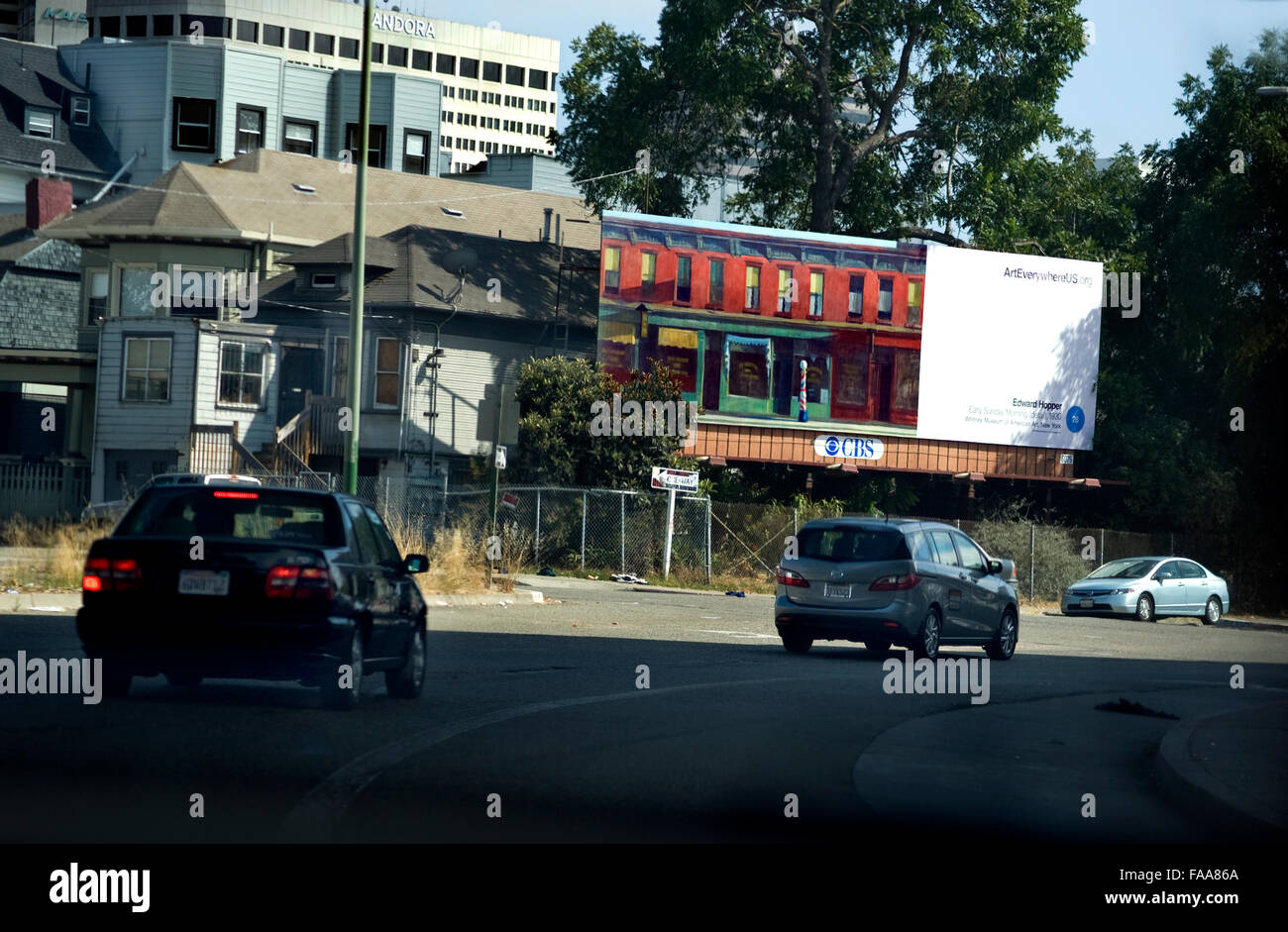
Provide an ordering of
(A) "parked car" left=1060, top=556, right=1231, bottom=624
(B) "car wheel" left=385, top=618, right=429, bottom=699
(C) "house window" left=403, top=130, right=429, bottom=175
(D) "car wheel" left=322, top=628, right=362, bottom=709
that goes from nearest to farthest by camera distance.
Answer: (D) "car wheel" left=322, top=628, right=362, bottom=709 → (B) "car wheel" left=385, top=618, right=429, bottom=699 → (A) "parked car" left=1060, top=556, right=1231, bottom=624 → (C) "house window" left=403, top=130, right=429, bottom=175

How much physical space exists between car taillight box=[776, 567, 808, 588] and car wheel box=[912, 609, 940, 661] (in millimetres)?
1452

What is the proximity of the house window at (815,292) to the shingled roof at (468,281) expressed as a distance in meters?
6.20

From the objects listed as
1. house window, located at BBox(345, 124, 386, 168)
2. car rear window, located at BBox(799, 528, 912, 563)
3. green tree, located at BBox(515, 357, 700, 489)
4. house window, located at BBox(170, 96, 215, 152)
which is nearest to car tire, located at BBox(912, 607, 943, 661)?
car rear window, located at BBox(799, 528, 912, 563)

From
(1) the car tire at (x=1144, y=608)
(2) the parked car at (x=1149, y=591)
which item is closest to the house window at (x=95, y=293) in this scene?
(2) the parked car at (x=1149, y=591)

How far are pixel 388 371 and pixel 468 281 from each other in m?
3.43

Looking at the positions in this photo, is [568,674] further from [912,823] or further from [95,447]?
[95,447]

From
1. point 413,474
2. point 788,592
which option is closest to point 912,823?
point 788,592

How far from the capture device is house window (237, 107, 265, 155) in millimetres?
67625

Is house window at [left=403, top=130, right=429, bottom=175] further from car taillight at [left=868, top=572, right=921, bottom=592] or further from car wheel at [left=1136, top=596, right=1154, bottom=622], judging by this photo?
car taillight at [left=868, top=572, right=921, bottom=592]

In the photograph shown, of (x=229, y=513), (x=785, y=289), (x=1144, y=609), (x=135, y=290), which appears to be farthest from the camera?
(x=135, y=290)

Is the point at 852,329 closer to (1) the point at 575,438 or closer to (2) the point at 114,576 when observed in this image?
(1) the point at 575,438

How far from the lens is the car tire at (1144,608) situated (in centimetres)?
3584

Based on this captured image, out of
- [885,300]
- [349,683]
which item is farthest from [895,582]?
[885,300]

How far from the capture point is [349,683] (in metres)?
12.6
